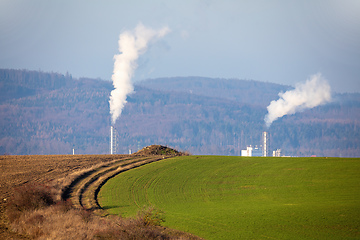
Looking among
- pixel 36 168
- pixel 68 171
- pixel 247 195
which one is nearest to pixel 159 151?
pixel 68 171

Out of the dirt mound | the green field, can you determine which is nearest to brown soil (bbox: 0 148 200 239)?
the dirt mound

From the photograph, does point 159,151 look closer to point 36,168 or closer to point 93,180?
point 36,168

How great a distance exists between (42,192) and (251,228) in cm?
1314

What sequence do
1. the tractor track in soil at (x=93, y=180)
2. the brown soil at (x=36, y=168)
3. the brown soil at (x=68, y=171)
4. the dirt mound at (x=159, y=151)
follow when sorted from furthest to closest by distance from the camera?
the dirt mound at (x=159, y=151), the brown soil at (x=36, y=168), the brown soil at (x=68, y=171), the tractor track in soil at (x=93, y=180)

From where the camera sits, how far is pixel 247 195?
114 feet

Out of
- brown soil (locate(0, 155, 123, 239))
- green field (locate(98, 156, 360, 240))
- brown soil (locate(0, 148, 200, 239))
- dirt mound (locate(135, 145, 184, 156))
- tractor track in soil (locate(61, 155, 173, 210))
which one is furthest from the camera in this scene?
dirt mound (locate(135, 145, 184, 156))

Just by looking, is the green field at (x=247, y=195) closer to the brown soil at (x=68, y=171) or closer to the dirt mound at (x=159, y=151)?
the brown soil at (x=68, y=171)

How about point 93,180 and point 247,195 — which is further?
point 93,180

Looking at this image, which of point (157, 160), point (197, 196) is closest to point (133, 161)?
point (157, 160)

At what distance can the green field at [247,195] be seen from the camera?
24.8 m

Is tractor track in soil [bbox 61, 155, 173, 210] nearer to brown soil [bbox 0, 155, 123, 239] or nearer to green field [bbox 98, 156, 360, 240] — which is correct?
green field [bbox 98, 156, 360, 240]

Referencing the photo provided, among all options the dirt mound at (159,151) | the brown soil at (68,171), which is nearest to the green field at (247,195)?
the brown soil at (68,171)

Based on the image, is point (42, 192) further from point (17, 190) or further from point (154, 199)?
point (154, 199)

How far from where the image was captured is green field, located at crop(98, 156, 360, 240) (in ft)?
81.3
